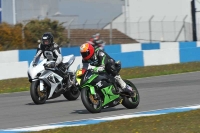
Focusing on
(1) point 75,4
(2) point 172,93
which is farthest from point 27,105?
(1) point 75,4

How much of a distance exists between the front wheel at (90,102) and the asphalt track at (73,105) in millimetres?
117

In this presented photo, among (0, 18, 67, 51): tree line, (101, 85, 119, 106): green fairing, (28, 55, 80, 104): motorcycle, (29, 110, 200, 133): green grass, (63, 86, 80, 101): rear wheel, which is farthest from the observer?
(0, 18, 67, 51): tree line

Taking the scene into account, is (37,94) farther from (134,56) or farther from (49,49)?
(134,56)

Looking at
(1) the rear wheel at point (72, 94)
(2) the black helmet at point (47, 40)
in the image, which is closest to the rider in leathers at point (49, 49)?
(2) the black helmet at point (47, 40)

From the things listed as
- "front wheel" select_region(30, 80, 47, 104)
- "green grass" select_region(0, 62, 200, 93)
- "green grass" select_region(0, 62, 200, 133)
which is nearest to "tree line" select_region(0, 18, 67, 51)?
"green grass" select_region(0, 62, 200, 93)

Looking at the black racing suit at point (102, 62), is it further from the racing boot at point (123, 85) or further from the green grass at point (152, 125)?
the green grass at point (152, 125)

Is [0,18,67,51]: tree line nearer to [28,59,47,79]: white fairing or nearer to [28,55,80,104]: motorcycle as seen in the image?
[28,55,80,104]: motorcycle

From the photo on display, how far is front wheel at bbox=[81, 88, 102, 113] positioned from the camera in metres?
10.4

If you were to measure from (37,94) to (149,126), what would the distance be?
437 cm

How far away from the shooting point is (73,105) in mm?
12391

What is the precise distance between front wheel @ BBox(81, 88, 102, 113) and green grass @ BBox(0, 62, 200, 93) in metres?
6.73

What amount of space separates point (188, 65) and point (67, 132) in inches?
617

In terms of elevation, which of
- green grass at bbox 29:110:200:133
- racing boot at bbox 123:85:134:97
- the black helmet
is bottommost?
green grass at bbox 29:110:200:133

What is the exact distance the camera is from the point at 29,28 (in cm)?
2912
